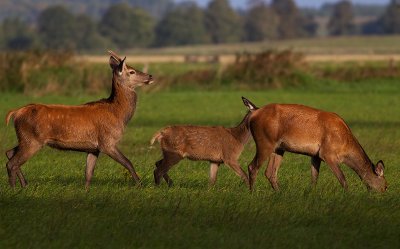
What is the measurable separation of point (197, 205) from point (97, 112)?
118 inches

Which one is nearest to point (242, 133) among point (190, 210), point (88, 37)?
point (190, 210)

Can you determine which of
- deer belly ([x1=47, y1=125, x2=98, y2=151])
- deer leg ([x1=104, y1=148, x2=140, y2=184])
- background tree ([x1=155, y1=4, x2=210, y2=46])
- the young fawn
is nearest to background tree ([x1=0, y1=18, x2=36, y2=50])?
background tree ([x1=155, y1=4, x2=210, y2=46])

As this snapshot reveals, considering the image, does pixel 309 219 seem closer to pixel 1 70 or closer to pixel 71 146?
pixel 71 146

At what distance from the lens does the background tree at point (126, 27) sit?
174 metres

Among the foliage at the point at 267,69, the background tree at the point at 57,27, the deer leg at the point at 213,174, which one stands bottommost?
the background tree at the point at 57,27

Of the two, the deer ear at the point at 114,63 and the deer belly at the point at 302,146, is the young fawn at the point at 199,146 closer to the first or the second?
the deer belly at the point at 302,146

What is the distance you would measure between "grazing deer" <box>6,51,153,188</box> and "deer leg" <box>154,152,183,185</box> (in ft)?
1.38

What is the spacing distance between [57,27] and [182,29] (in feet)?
76.5

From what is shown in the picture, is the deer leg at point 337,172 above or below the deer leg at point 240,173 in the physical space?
above

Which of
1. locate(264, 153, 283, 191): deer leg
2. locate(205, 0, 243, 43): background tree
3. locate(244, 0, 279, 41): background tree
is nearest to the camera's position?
locate(264, 153, 283, 191): deer leg

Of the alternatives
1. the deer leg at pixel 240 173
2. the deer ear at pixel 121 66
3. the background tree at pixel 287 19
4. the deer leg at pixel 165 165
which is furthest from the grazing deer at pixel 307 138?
the background tree at pixel 287 19

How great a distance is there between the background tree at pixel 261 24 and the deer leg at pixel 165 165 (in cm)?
16929

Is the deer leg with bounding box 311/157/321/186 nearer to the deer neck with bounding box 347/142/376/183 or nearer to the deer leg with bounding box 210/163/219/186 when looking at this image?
the deer neck with bounding box 347/142/376/183

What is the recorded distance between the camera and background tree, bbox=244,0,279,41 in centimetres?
18475
